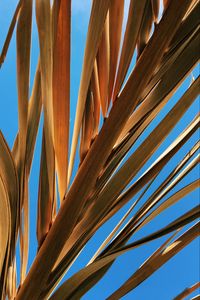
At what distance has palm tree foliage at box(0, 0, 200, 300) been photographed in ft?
1.58

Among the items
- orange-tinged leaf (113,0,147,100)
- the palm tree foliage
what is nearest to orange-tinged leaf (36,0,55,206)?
the palm tree foliage

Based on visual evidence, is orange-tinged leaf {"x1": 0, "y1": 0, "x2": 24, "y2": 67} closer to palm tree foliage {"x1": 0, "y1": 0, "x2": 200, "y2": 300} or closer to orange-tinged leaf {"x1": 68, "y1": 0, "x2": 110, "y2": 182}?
palm tree foliage {"x1": 0, "y1": 0, "x2": 200, "y2": 300}

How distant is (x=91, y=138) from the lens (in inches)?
24.4

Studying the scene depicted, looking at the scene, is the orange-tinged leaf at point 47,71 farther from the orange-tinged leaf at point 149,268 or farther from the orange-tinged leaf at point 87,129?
the orange-tinged leaf at point 149,268

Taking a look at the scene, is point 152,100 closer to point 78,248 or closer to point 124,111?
point 124,111

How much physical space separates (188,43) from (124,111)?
128mm

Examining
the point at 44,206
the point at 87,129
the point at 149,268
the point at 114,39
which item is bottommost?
the point at 149,268

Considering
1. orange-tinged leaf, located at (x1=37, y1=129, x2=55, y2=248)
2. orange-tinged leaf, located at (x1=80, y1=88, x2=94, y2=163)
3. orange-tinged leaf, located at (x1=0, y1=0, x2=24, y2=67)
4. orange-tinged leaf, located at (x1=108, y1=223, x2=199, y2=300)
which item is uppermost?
orange-tinged leaf, located at (x1=0, y1=0, x2=24, y2=67)

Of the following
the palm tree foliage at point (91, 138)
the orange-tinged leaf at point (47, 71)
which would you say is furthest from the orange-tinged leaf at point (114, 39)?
the orange-tinged leaf at point (47, 71)

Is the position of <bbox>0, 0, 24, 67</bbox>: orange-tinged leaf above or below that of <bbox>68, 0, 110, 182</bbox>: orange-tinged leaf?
above

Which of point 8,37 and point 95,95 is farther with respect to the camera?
point 95,95

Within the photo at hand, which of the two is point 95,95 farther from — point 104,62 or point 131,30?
point 131,30

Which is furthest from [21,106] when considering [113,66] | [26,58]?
[113,66]

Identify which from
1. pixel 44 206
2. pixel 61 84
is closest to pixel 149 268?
pixel 44 206
